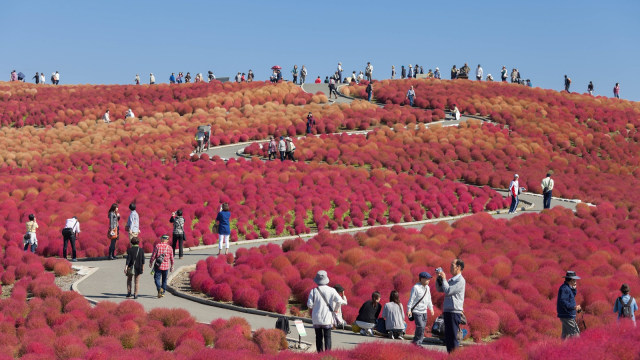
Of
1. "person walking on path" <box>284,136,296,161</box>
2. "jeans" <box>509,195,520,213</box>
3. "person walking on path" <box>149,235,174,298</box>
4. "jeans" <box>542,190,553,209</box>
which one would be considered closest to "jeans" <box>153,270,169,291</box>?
"person walking on path" <box>149,235,174,298</box>

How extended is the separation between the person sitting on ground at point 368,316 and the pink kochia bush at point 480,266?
128 cm

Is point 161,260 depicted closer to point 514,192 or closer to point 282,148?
point 514,192

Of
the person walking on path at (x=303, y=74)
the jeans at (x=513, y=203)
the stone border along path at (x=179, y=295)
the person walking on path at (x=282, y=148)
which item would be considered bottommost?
the stone border along path at (x=179, y=295)

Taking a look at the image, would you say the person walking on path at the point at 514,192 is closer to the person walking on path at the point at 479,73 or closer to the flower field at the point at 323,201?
the flower field at the point at 323,201

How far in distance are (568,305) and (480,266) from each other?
7.59m

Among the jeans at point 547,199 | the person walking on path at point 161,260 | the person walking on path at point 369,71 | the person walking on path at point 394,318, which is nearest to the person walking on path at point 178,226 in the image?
the person walking on path at point 161,260

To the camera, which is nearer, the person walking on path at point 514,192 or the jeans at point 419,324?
the jeans at point 419,324

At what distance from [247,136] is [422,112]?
46.4 feet

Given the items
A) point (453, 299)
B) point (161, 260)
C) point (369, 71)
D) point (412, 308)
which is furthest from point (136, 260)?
point (369, 71)

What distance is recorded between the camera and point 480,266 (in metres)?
20.5

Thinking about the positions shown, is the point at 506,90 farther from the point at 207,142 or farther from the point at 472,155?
the point at 207,142

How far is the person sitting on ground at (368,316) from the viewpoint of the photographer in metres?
14.7

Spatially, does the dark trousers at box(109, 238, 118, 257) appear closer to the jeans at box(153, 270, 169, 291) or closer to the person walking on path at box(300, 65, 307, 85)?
the jeans at box(153, 270, 169, 291)

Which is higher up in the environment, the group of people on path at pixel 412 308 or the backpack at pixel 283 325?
the group of people on path at pixel 412 308
